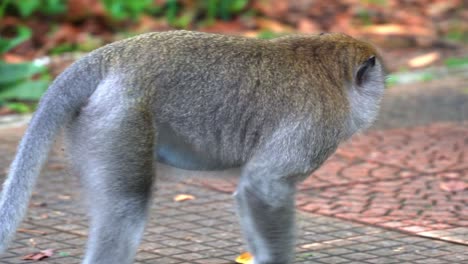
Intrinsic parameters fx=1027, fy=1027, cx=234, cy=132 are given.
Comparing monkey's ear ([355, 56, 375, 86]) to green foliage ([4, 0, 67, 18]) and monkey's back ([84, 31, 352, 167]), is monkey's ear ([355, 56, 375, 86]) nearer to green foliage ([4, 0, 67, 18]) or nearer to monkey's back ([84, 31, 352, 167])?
monkey's back ([84, 31, 352, 167])

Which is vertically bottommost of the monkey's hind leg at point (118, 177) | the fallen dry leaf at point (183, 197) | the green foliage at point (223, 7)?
the fallen dry leaf at point (183, 197)

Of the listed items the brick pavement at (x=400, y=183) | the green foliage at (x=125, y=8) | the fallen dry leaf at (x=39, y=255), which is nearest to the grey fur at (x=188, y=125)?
the fallen dry leaf at (x=39, y=255)

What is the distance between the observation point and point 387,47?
1106 centimetres

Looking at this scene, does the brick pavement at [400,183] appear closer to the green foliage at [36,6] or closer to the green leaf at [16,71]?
the green leaf at [16,71]

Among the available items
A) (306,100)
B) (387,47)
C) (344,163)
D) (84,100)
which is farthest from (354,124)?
(387,47)

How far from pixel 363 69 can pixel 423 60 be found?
579cm

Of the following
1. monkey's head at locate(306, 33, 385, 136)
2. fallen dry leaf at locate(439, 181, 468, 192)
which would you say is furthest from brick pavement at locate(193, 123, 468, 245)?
monkey's head at locate(306, 33, 385, 136)

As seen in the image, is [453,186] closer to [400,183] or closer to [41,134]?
[400,183]

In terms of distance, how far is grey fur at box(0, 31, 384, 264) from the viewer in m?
4.05

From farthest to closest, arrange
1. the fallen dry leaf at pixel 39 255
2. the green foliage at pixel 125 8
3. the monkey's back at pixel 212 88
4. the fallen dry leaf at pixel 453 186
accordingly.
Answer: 1. the green foliage at pixel 125 8
2. the fallen dry leaf at pixel 453 186
3. the fallen dry leaf at pixel 39 255
4. the monkey's back at pixel 212 88

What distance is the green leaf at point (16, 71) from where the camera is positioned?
27.2 ft

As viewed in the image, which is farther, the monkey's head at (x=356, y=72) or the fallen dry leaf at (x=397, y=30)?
the fallen dry leaf at (x=397, y=30)

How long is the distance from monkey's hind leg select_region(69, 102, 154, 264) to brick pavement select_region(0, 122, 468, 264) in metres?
0.32

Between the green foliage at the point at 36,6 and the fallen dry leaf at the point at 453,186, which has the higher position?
the green foliage at the point at 36,6
